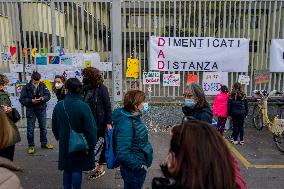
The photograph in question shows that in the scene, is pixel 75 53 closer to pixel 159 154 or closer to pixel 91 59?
pixel 91 59

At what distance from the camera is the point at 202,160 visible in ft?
5.24

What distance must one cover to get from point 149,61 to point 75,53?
188 cm

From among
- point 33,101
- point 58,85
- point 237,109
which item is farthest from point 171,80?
point 33,101

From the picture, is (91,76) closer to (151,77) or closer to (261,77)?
(151,77)

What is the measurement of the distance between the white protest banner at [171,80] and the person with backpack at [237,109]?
4.92 ft

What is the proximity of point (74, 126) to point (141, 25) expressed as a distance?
4461mm

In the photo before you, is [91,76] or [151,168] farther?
[151,168]

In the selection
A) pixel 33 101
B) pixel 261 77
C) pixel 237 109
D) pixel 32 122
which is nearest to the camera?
pixel 33 101

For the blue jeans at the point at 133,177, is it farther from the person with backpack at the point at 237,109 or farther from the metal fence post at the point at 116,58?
the metal fence post at the point at 116,58

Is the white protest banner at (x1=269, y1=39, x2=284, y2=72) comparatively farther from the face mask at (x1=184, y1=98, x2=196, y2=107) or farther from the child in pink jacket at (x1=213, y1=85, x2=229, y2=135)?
the face mask at (x1=184, y1=98, x2=196, y2=107)

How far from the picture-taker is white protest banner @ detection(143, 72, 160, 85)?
7836mm

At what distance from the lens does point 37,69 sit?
25.7 feet

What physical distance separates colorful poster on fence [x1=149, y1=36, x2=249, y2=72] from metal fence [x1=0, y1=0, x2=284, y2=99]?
0.19 meters

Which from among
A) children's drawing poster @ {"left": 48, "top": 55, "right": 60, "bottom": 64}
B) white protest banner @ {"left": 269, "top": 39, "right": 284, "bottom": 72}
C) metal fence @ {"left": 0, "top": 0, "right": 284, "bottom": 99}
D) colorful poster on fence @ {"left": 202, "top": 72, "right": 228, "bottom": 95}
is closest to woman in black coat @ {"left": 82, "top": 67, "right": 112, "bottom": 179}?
metal fence @ {"left": 0, "top": 0, "right": 284, "bottom": 99}
